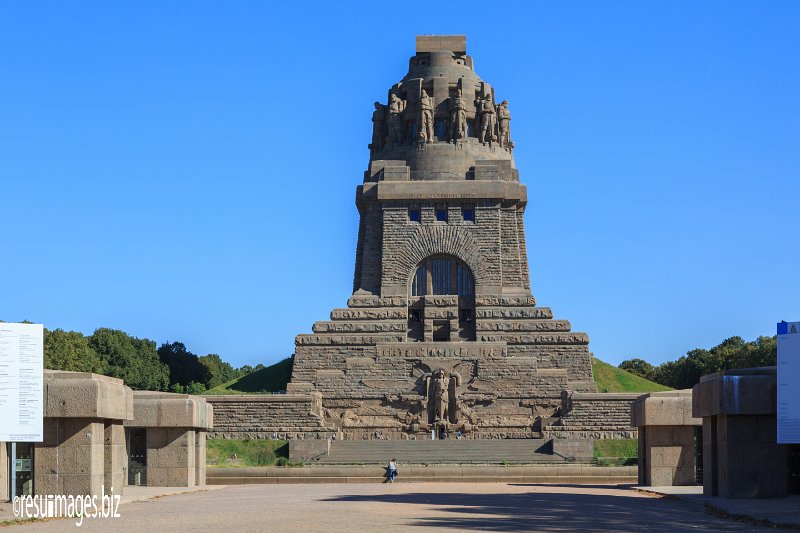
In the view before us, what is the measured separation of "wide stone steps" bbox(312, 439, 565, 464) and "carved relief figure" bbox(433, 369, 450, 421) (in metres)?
4.23

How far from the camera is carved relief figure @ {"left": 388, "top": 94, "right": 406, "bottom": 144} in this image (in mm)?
70938

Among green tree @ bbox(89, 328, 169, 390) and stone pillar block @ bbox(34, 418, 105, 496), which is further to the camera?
green tree @ bbox(89, 328, 169, 390)

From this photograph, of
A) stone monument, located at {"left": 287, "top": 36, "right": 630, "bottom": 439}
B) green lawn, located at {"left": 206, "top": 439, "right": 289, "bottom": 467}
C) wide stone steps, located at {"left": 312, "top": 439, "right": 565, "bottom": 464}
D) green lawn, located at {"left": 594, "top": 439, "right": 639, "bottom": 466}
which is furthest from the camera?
stone monument, located at {"left": 287, "top": 36, "right": 630, "bottom": 439}

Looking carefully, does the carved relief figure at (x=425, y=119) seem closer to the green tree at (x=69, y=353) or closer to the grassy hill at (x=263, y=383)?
the grassy hill at (x=263, y=383)

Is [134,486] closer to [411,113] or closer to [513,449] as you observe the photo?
[513,449]

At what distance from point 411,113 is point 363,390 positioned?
17.4 metres

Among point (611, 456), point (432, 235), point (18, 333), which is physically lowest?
point (611, 456)

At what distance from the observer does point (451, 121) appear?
70.6m

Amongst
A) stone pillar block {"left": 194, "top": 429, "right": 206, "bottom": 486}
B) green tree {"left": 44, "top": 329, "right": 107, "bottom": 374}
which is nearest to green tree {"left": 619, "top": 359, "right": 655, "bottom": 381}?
green tree {"left": 44, "top": 329, "right": 107, "bottom": 374}

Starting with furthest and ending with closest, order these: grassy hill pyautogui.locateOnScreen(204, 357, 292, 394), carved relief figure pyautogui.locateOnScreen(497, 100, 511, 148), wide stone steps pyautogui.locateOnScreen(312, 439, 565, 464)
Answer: carved relief figure pyautogui.locateOnScreen(497, 100, 511, 148), grassy hill pyautogui.locateOnScreen(204, 357, 292, 394), wide stone steps pyautogui.locateOnScreen(312, 439, 565, 464)

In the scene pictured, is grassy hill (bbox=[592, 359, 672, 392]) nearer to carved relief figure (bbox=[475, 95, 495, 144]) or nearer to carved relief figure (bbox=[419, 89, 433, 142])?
carved relief figure (bbox=[475, 95, 495, 144])

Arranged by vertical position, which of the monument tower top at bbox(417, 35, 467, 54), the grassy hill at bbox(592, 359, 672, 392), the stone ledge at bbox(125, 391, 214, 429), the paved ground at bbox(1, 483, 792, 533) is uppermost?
the monument tower top at bbox(417, 35, 467, 54)

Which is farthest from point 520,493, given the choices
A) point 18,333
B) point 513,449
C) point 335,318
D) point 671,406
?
point 335,318

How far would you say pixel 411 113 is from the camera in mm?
71062
